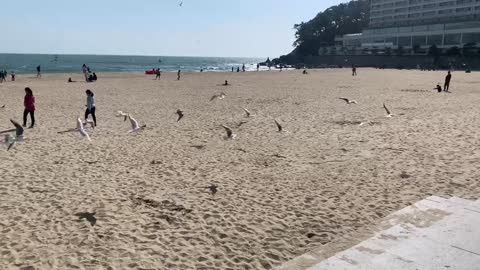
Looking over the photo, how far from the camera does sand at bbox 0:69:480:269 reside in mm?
5602

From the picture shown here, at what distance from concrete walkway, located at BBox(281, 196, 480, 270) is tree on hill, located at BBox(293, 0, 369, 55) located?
146 metres

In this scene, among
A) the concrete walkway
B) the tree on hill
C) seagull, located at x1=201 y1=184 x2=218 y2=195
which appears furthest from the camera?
the tree on hill

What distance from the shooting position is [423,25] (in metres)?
109

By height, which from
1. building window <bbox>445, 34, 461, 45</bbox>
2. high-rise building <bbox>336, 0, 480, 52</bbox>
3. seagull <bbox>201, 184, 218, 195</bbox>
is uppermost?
high-rise building <bbox>336, 0, 480, 52</bbox>

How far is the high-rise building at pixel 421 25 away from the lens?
9825 cm

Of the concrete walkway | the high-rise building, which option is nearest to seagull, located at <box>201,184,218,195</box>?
the concrete walkway

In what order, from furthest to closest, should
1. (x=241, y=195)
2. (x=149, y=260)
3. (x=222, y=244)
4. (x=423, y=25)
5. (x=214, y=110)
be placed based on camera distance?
1. (x=423, y=25)
2. (x=214, y=110)
3. (x=241, y=195)
4. (x=222, y=244)
5. (x=149, y=260)

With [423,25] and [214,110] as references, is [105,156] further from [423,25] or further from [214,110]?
[423,25]

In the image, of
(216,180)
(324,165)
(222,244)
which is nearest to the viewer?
(222,244)

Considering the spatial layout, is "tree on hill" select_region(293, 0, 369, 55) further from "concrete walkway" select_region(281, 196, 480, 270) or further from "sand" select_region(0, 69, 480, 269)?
"concrete walkway" select_region(281, 196, 480, 270)

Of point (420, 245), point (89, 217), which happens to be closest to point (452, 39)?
point (420, 245)

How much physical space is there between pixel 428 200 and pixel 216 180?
4.08m

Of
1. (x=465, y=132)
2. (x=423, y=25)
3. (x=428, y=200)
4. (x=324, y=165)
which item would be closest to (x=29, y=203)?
(x=324, y=165)

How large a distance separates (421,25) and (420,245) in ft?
Result: 388
